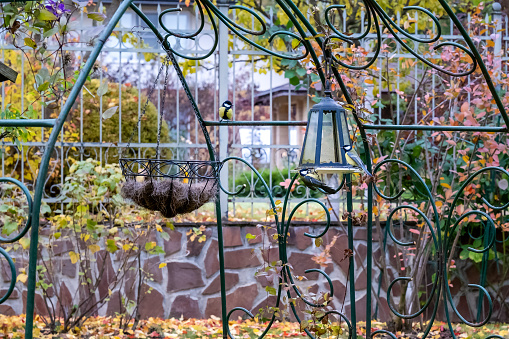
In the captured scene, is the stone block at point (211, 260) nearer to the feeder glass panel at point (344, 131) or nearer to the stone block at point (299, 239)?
the stone block at point (299, 239)

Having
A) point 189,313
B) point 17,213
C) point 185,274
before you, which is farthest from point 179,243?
point 17,213

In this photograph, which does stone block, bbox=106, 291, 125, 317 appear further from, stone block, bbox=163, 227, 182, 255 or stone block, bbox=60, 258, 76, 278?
stone block, bbox=163, 227, 182, 255

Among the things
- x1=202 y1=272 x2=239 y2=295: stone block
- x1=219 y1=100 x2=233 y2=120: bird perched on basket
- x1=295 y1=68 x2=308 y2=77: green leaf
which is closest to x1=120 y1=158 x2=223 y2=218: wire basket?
x1=219 y1=100 x2=233 y2=120: bird perched on basket

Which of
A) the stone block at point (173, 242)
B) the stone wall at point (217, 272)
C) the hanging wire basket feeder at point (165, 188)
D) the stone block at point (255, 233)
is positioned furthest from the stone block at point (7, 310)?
the hanging wire basket feeder at point (165, 188)

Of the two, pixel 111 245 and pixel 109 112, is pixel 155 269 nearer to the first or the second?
pixel 111 245

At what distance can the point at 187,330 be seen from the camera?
356cm

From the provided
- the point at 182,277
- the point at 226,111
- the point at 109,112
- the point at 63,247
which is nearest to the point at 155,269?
the point at 182,277

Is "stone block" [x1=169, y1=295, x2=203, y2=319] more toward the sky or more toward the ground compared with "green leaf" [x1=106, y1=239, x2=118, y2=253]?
more toward the ground

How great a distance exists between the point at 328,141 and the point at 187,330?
7.03 feet

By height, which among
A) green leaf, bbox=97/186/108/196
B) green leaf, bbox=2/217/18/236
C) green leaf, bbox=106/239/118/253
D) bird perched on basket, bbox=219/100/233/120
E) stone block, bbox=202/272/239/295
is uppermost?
bird perched on basket, bbox=219/100/233/120

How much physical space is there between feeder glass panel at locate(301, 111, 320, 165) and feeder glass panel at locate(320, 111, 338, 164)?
0.03m

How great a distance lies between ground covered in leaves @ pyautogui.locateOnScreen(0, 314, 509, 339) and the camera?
3367mm

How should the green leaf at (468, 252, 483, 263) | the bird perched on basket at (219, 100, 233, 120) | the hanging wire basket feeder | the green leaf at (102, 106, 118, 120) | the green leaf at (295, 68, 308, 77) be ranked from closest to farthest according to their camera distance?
the green leaf at (102, 106, 118, 120) → the hanging wire basket feeder → the bird perched on basket at (219, 100, 233, 120) → the green leaf at (468, 252, 483, 263) → the green leaf at (295, 68, 308, 77)

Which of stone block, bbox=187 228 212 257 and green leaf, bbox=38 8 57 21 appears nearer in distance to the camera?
green leaf, bbox=38 8 57 21
